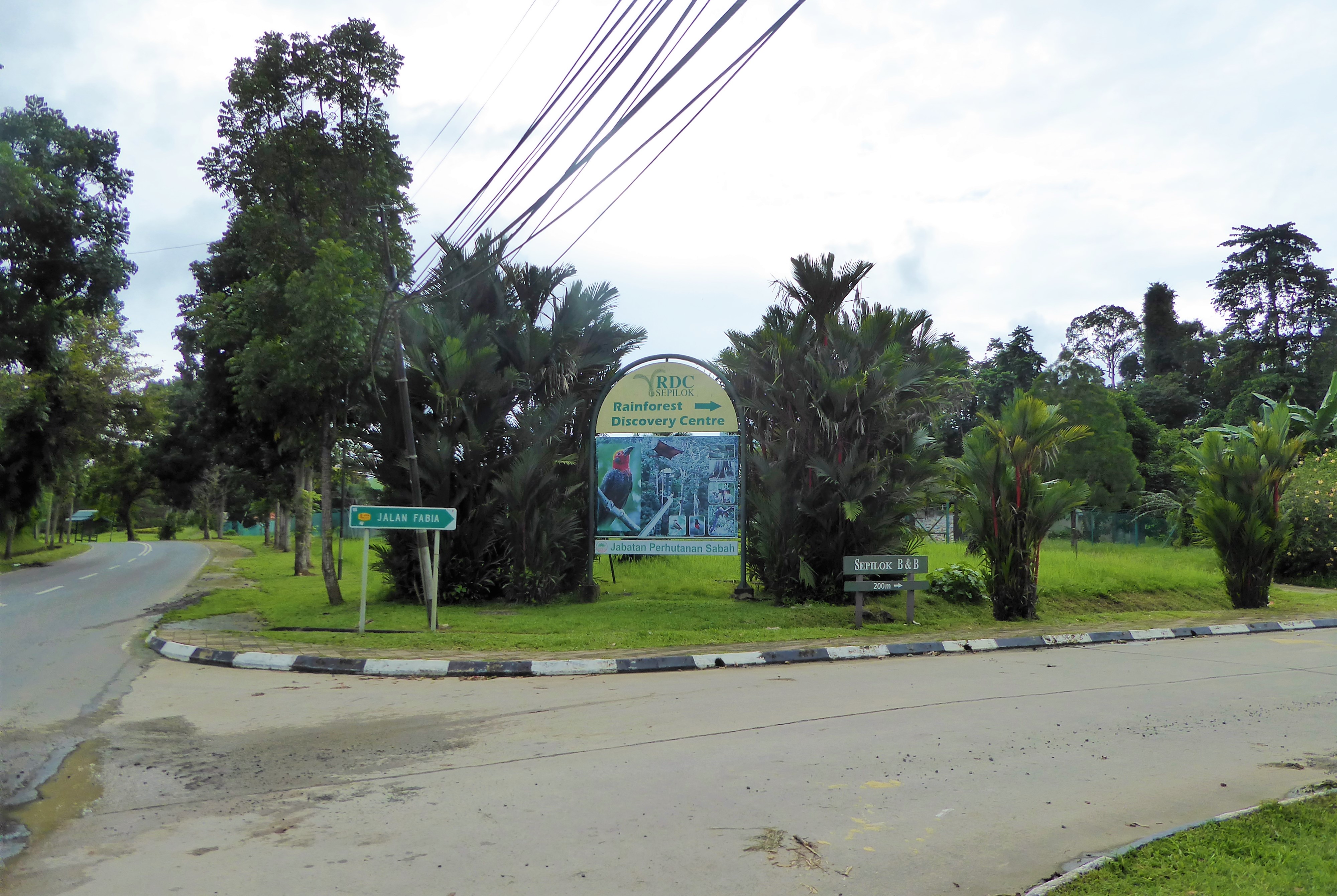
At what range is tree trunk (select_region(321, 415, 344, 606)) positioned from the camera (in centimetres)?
1775

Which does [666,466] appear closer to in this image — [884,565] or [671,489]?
[671,489]

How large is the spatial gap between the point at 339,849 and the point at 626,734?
285 centimetres

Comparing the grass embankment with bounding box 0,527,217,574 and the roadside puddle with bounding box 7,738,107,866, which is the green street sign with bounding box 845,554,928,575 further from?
the grass embankment with bounding box 0,527,217,574

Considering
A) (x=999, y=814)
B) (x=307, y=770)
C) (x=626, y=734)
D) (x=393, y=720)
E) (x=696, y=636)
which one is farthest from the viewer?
(x=696, y=636)

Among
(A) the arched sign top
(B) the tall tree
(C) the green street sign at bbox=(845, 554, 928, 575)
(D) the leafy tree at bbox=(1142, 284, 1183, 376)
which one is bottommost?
(C) the green street sign at bbox=(845, 554, 928, 575)

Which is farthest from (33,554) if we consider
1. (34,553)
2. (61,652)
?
(61,652)

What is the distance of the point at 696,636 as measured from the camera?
1280 centimetres

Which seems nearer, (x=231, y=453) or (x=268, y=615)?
(x=268, y=615)

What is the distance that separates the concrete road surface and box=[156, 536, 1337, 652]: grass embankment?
1.57 metres

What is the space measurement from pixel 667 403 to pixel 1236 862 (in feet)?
43.9

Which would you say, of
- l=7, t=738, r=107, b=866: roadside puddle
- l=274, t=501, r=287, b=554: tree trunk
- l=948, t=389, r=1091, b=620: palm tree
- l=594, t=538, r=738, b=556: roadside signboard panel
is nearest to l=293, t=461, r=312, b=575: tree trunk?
l=594, t=538, r=738, b=556: roadside signboard panel

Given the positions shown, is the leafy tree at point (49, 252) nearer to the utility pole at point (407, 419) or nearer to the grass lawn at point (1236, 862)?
the utility pole at point (407, 419)

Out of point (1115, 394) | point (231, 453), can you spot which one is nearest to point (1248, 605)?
point (231, 453)

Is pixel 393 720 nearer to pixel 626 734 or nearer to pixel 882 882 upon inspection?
pixel 626 734
